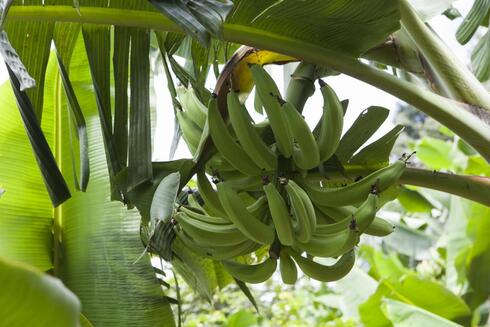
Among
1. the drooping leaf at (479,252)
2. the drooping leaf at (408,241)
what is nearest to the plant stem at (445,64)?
the drooping leaf at (479,252)

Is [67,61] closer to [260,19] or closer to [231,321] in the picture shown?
[260,19]

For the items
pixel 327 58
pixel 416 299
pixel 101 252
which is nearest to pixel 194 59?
pixel 327 58

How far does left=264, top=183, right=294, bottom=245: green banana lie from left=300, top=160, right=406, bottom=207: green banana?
0.06 metres

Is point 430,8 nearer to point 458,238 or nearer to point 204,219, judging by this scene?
point 204,219

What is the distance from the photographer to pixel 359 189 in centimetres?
78

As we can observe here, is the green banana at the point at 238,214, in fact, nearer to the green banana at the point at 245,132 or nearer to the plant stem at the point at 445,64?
the green banana at the point at 245,132

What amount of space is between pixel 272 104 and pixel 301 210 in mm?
128

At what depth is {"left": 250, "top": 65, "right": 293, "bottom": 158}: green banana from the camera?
0.77 metres

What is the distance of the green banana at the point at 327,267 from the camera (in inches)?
31.5

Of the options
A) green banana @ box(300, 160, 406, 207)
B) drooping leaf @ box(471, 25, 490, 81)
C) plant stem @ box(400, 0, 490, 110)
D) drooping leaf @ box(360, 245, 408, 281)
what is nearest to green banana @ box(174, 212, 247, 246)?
green banana @ box(300, 160, 406, 207)

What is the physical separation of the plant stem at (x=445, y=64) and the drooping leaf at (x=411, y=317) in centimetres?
102

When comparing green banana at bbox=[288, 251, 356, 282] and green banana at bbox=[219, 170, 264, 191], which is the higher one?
green banana at bbox=[219, 170, 264, 191]

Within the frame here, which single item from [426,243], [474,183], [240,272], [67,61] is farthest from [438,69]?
[426,243]

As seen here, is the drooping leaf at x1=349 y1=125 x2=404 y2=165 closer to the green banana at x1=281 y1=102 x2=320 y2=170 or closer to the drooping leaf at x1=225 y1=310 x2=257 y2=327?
the green banana at x1=281 y1=102 x2=320 y2=170
